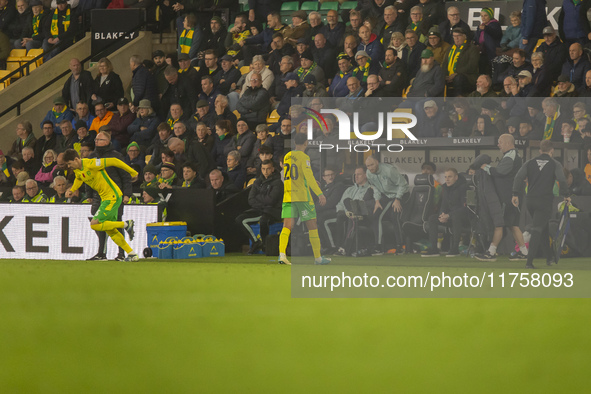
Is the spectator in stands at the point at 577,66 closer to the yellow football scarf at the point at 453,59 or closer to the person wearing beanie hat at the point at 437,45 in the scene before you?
the yellow football scarf at the point at 453,59

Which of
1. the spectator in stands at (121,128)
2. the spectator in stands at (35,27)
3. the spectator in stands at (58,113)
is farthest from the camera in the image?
the spectator in stands at (35,27)

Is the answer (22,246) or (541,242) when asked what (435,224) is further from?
(22,246)

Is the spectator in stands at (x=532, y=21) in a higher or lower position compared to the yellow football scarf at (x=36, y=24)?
lower

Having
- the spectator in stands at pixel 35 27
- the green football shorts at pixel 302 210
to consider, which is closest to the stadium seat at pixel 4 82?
the spectator in stands at pixel 35 27

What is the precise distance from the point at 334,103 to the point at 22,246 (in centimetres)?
603

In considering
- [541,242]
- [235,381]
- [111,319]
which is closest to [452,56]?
[541,242]

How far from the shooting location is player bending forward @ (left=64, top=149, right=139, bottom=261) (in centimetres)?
1213

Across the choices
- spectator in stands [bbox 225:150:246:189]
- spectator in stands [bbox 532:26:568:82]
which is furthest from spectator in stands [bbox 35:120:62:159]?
spectator in stands [bbox 532:26:568:82]

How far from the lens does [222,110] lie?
1596cm

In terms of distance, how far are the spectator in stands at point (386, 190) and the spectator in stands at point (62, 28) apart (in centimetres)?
1067

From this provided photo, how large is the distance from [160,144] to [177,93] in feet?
5.28

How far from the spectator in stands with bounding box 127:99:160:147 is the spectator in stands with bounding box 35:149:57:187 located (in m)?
1.69

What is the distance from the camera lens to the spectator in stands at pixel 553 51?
13883mm

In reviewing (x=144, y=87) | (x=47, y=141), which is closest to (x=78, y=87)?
(x=47, y=141)
